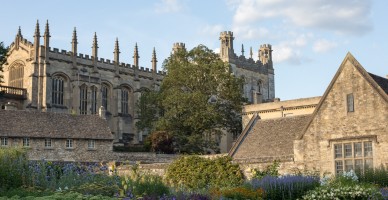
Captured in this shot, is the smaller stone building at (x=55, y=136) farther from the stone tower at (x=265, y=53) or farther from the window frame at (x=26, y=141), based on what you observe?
the stone tower at (x=265, y=53)

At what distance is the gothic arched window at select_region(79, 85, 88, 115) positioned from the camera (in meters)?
74.1

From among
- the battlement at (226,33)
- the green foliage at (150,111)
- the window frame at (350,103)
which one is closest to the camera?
the window frame at (350,103)

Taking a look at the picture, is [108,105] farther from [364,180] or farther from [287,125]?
[364,180]

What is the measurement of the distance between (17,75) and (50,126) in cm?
3033

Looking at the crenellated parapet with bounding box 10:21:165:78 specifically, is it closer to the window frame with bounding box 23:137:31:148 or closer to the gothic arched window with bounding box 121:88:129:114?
the gothic arched window with bounding box 121:88:129:114

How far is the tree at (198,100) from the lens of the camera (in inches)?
2298

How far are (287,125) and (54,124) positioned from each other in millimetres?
20986

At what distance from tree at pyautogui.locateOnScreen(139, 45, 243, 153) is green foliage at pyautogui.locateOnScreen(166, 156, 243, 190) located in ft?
94.6

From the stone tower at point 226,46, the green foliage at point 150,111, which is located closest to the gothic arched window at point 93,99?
the green foliage at point 150,111

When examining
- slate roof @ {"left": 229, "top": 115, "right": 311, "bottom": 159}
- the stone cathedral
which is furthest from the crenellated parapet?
slate roof @ {"left": 229, "top": 115, "right": 311, "bottom": 159}

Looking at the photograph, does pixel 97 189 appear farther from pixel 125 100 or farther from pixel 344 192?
pixel 125 100

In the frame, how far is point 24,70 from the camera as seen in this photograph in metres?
71.2

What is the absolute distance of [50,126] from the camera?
147ft

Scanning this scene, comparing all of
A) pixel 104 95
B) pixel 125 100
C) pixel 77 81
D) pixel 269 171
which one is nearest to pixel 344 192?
pixel 269 171
